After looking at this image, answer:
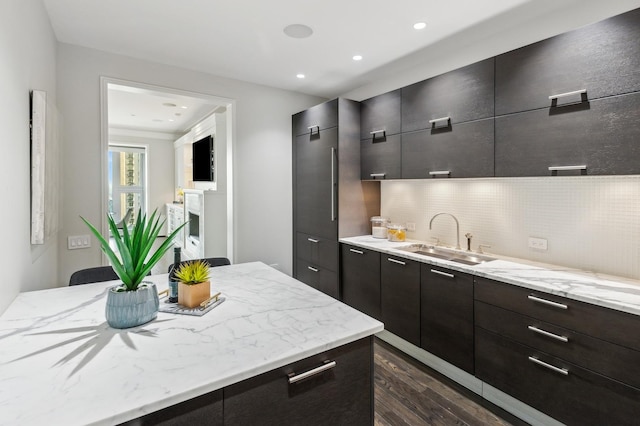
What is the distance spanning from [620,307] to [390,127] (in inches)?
86.0

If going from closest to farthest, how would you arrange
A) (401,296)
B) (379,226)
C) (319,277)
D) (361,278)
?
(401,296) → (361,278) → (379,226) → (319,277)

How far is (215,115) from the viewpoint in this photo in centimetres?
458

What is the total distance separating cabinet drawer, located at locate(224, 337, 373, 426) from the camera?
3.27ft

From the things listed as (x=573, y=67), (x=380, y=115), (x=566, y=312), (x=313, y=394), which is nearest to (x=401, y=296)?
(x=566, y=312)

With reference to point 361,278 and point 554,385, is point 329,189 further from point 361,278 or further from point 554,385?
point 554,385

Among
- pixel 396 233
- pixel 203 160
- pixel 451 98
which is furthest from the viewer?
pixel 203 160

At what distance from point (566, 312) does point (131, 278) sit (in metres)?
2.15

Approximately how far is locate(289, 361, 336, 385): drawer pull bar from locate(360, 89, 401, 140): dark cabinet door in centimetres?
245

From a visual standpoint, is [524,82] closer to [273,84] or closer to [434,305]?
[434,305]

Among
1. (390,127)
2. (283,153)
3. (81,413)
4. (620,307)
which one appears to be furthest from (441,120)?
(81,413)

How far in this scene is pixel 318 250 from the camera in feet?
12.4

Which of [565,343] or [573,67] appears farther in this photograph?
[573,67]

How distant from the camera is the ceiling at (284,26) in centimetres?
227

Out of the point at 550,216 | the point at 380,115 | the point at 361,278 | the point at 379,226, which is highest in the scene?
the point at 380,115
